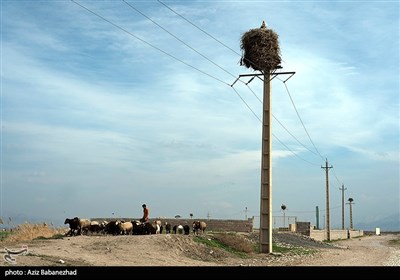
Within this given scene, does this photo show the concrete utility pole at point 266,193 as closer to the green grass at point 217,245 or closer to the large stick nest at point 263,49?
the green grass at point 217,245

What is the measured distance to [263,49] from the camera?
115 feet

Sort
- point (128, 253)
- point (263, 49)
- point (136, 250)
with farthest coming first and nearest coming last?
point (263, 49) < point (136, 250) < point (128, 253)

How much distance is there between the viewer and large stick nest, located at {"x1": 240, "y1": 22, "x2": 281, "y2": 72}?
3528 centimetres

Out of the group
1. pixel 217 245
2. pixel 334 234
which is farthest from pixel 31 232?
pixel 334 234

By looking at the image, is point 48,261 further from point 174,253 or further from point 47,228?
point 47,228

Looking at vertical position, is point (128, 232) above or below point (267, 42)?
below

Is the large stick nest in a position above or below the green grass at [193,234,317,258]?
above

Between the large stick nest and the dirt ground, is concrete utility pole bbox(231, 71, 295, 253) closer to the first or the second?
the dirt ground

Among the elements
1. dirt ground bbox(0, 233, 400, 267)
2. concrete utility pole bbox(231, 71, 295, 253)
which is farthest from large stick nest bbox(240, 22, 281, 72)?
dirt ground bbox(0, 233, 400, 267)

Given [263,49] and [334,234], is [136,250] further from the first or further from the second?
[334,234]

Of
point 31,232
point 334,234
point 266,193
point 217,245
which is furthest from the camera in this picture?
point 334,234
